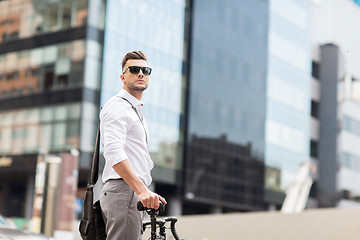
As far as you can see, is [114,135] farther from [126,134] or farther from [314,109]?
[314,109]

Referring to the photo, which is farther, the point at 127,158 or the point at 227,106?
the point at 227,106

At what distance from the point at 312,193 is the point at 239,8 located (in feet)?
70.9

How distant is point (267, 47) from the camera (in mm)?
60594

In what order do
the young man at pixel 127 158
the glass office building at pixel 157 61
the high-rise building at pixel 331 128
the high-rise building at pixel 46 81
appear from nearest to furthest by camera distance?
the young man at pixel 127 158
the high-rise building at pixel 46 81
the glass office building at pixel 157 61
the high-rise building at pixel 331 128

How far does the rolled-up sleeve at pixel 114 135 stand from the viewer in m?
3.18

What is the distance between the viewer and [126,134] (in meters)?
3.35

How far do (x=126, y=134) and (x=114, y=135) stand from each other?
0.36 ft

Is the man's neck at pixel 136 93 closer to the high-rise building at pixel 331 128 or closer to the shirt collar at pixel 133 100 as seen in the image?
the shirt collar at pixel 133 100

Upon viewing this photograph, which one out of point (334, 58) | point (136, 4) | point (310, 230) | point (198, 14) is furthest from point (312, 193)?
point (310, 230)

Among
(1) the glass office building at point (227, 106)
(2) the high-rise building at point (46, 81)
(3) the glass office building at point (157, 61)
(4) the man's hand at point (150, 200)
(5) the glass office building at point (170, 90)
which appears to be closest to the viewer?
(4) the man's hand at point (150, 200)

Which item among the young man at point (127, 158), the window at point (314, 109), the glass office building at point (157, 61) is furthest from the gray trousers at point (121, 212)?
the window at point (314, 109)

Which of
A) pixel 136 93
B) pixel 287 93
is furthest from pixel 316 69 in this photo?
pixel 136 93

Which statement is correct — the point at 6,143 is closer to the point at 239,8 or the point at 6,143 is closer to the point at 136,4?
the point at 136,4

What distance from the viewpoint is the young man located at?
3.15 metres
